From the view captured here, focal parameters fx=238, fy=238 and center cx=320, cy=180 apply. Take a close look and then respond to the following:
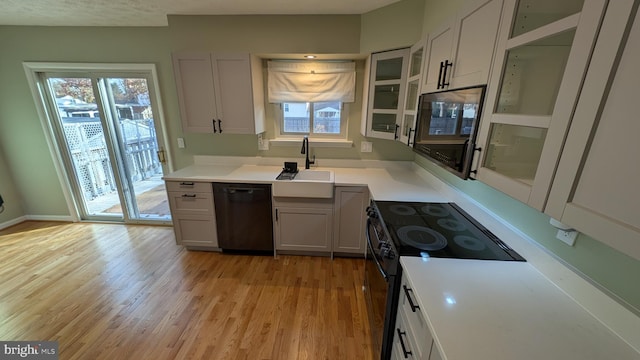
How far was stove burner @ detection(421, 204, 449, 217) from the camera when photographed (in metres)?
1.62

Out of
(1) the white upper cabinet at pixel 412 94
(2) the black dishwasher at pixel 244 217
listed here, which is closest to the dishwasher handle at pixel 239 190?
(2) the black dishwasher at pixel 244 217

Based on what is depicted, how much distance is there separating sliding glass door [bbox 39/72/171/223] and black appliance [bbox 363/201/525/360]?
289cm

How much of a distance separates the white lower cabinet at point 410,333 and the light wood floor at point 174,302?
62 cm

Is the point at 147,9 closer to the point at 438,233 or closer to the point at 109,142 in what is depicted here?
the point at 109,142

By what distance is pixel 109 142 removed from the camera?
9.98 feet

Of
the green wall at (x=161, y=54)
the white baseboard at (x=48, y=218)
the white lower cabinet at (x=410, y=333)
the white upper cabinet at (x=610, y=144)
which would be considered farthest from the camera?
the white baseboard at (x=48, y=218)

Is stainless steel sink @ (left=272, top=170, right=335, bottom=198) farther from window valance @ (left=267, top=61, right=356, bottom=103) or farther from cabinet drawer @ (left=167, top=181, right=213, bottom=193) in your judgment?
window valance @ (left=267, top=61, right=356, bottom=103)

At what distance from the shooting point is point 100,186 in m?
3.35

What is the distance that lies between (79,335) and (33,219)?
290 cm

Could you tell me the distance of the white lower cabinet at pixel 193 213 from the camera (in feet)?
8.04

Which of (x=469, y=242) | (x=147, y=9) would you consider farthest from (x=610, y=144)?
(x=147, y=9)

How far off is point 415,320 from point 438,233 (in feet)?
1.78

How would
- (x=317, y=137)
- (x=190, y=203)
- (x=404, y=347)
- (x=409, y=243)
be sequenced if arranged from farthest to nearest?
(x=317, y=137), (x=190, y=203), (x=409, y=243), (x=404, y=347)

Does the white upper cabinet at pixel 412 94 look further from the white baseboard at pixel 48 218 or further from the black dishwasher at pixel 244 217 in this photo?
the white baseboard at pixel 48 218
